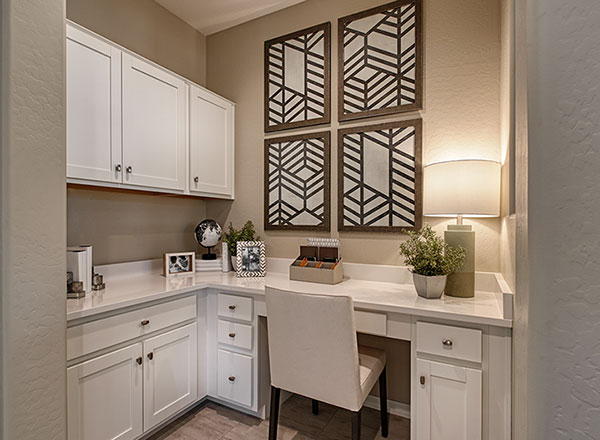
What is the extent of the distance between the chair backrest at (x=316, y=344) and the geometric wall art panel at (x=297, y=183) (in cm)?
94

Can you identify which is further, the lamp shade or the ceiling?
the ceiling

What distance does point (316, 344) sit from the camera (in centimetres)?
147

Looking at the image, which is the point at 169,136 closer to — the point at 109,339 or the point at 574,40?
the point at 109,339

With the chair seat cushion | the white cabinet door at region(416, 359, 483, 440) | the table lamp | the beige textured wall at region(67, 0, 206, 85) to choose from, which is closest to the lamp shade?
the table lamp

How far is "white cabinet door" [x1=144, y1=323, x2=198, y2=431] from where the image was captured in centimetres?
175

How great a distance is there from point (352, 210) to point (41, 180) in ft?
5.58

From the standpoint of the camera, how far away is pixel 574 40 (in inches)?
13.6

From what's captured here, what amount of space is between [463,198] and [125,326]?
183 cm

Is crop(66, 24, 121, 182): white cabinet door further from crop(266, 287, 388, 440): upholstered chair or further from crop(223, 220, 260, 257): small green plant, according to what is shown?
crop(266, 287, 388, 440): upholstered chair

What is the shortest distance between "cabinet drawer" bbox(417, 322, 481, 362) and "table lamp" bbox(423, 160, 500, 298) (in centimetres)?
33

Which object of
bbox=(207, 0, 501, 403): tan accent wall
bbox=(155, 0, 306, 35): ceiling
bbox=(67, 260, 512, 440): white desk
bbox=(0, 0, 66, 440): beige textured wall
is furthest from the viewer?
bbox=(155, 0, 306, 35): ceiling

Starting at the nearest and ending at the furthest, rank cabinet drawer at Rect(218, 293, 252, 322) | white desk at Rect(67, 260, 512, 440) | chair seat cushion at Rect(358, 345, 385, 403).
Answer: white desk at Rect(67, 260, 512, 440) → chair seat cushion at Rect(358, 345, 385, 403) → cabinet drawer at Rect(218, 293, 252, 322)

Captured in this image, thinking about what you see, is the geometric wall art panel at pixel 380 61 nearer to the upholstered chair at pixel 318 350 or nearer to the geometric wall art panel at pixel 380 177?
the geometric wall art panel at pixel 380 177

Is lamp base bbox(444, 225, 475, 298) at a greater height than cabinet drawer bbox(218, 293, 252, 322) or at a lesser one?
greater
